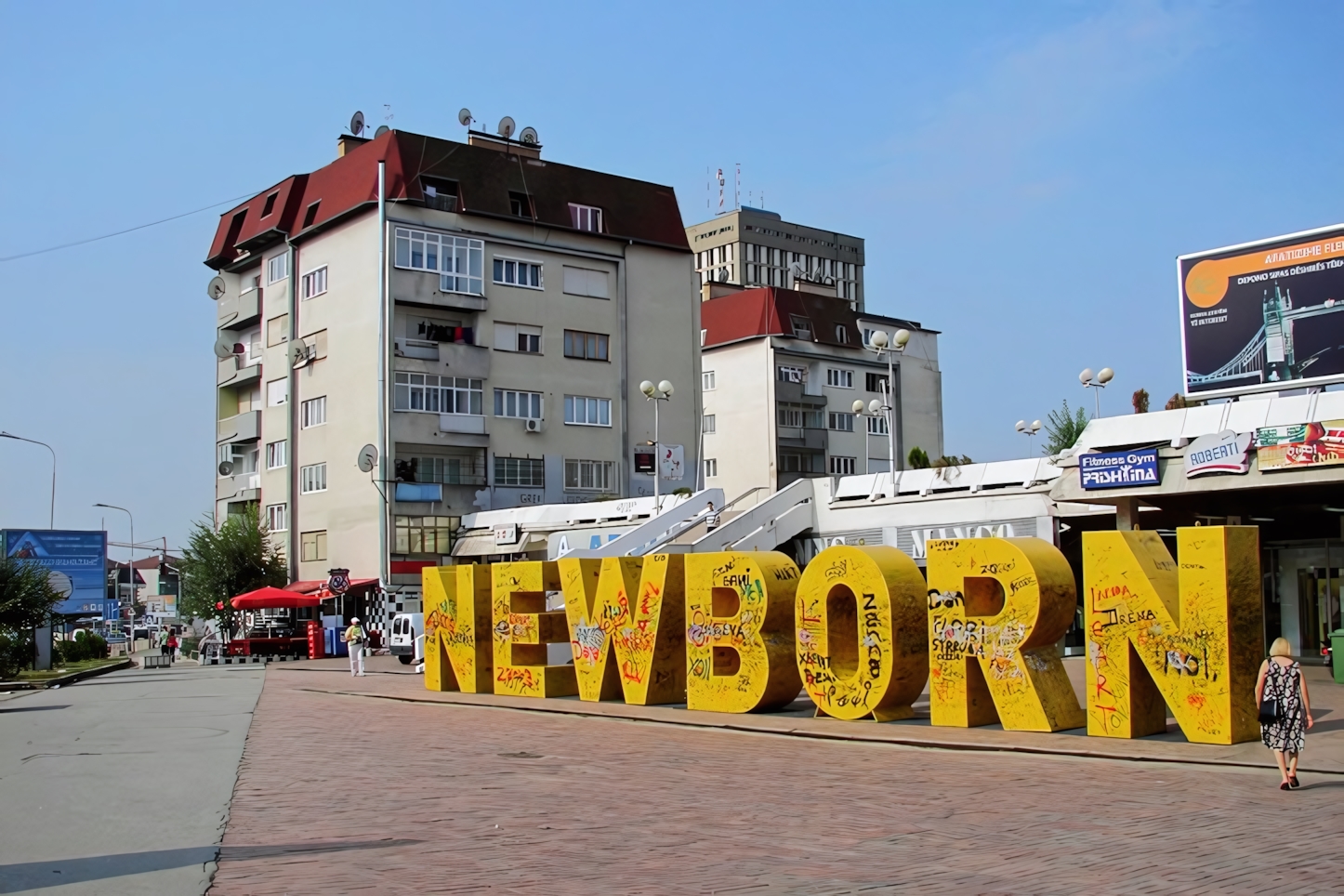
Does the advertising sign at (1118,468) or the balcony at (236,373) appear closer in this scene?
the advertising sign at (1118,468)

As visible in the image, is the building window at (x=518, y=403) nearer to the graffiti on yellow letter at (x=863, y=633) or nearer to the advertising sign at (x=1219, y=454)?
the advertising sign at (x=1219, y=454)

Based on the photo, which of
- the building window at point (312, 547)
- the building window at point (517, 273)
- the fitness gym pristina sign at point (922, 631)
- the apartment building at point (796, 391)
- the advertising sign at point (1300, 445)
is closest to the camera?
the fitness gym pristina sign at point (922, 631)

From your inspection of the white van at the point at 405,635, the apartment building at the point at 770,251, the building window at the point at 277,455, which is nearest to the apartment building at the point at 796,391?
the building window at the point at 277,455

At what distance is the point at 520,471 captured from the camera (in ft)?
186

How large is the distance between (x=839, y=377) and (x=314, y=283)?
3108 cm

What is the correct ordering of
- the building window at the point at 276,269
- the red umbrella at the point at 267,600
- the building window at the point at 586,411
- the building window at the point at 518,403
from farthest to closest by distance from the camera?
the building window at the point at 276,269, the building window at the point at 586,411, the building window at the point at 518,403, the red umbrella at the point at 267,600

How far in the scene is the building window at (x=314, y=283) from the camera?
5856cm

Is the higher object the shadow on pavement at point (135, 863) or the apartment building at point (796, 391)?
the apartment building at point (796, 391)

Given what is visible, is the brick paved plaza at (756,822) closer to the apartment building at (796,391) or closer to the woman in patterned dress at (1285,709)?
the woman in patterned dress at (1285,709)

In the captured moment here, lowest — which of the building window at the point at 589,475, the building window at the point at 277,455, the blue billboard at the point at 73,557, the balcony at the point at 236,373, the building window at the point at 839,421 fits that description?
the blue billboard at the point at 73,557

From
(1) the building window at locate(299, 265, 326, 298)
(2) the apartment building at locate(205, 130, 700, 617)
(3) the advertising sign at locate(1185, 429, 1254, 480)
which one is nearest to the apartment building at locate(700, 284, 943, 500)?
(2) the apartment building at locate(205, 130, 700, 617)

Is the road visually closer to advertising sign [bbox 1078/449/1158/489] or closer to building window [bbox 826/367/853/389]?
advertising sign [bbox 1078/449/1158/489]

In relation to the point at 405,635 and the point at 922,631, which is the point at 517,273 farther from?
the point at 922,631

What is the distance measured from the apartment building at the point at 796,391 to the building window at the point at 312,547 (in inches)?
932
